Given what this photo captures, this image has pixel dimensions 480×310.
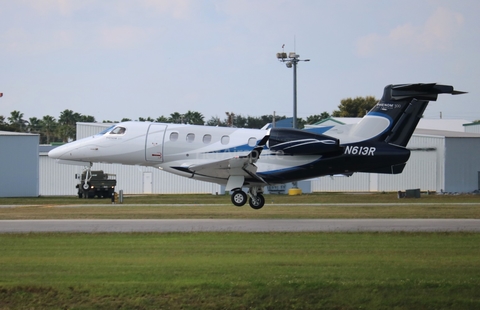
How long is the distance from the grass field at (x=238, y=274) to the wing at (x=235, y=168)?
817 cm

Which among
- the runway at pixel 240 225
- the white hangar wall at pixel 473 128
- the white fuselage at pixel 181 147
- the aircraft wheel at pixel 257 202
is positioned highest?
the white hangar wall at pixel 473 128

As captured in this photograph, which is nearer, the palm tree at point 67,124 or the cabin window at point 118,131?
the cabin window at point 118,131

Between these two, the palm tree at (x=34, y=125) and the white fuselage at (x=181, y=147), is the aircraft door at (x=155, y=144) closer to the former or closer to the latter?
the white fuselage at (x=181, y=147)

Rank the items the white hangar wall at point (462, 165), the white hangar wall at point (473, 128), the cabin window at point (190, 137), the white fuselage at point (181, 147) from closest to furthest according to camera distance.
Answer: the white fuselage at point (181, 147)
the cabin window at point (190, 137)
the white hangar wall at point (462, 165)
the white hangar wall at point (473, 128)

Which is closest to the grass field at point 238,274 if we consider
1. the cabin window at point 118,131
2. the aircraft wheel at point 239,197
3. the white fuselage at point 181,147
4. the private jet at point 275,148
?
the private jet at point 275,148

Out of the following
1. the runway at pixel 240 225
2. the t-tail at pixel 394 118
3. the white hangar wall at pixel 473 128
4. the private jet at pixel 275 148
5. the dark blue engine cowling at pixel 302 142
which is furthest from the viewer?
the white hangar wall at pixel 473 128

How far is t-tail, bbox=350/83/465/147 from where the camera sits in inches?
1090

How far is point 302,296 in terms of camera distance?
41.7ft

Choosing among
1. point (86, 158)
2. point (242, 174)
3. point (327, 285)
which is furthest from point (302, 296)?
point (86, 158)

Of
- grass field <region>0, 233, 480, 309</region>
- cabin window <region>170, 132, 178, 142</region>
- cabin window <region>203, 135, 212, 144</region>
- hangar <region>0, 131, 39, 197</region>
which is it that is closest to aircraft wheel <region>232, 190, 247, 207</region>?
cabin window <region>203, 135, 212, 144</region>

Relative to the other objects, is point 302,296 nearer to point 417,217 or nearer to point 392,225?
point 392,225

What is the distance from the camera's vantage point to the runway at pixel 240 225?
73.4 ft

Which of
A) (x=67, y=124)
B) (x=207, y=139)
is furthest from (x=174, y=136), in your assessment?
(x=67, y=124)

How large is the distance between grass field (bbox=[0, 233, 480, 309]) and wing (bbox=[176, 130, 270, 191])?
8.17m
